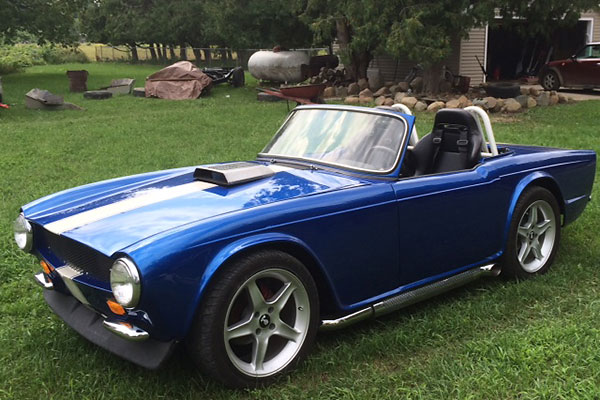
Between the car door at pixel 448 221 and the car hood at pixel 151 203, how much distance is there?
1.18ft

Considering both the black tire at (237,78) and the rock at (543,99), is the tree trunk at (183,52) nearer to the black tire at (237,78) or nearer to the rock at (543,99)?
the black tire at (237,78)

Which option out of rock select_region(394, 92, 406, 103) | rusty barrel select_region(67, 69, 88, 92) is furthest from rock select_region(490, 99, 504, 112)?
rusty barrel select_region(67, 69, 88, 92)

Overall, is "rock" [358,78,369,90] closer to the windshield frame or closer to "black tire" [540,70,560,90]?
"black tire" [540,70,560,90]

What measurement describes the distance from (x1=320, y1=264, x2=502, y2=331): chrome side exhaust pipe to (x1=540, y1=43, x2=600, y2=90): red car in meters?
15.8

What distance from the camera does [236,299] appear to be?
2.84 m

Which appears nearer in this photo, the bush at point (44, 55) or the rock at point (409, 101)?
the rock at point (409, 101)

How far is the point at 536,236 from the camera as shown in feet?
14.1

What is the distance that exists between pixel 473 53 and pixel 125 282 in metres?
19.5

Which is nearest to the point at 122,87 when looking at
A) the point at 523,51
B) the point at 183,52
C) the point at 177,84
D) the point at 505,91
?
the point at 177,84

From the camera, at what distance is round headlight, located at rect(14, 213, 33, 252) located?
3229 mm

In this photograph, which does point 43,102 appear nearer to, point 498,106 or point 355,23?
point 355,23

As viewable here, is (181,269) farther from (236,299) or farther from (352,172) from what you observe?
(352,172)

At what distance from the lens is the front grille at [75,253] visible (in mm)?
2707

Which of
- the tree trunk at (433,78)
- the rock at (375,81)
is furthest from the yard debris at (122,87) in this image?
the tree trunk at (433,78)
